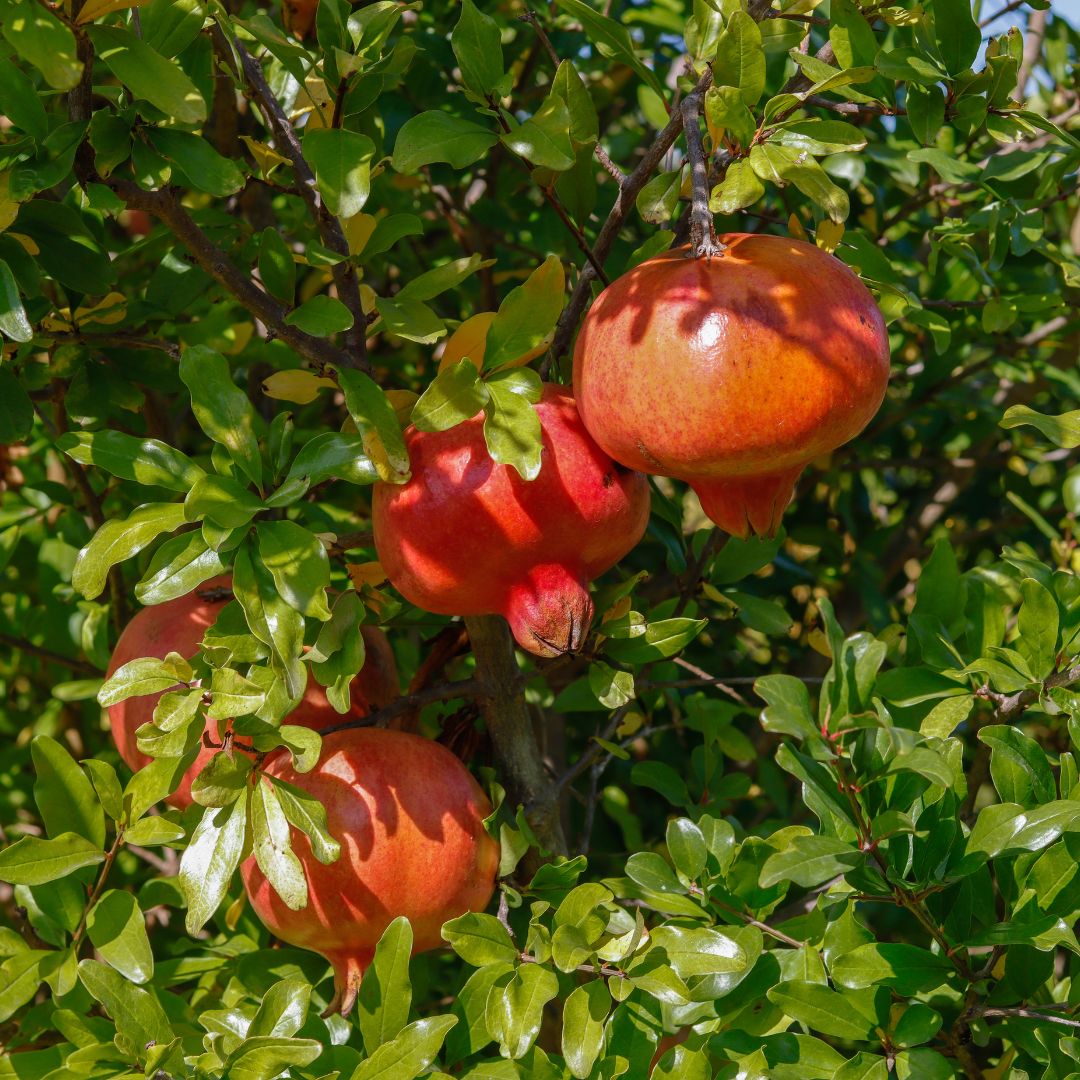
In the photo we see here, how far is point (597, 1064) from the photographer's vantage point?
0.89 meters

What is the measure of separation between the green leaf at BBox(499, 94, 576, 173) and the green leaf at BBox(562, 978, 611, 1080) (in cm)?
60

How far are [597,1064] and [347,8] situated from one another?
2.66 ft

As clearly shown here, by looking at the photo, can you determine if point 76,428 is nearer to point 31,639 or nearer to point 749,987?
point 31,639

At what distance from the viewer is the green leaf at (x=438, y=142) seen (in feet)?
2.80

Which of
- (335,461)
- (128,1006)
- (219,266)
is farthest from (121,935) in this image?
(219,266)

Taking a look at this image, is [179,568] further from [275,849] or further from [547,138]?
[547,138]

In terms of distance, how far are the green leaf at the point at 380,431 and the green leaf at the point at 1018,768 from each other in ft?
1.59

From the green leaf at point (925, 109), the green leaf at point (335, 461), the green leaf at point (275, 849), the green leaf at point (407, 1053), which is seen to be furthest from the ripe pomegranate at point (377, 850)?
the green leaf at point (925, 109)

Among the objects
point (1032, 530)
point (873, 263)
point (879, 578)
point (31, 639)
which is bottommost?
point (1032, 530)

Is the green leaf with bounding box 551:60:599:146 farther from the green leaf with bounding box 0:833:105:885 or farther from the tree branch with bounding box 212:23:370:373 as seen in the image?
the green leaf with bounding box 0:833:105:885

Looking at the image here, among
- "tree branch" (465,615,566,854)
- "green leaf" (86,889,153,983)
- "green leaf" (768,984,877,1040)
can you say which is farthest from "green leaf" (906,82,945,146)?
"green leaf" (86,889,153,983)

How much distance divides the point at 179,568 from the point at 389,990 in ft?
1.10

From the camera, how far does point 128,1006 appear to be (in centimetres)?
86

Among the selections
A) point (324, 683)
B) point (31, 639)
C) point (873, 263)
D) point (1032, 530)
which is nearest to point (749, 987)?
point (324, 683)
